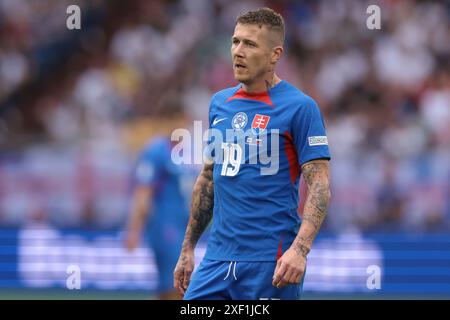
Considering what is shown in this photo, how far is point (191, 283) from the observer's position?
6.02 meters

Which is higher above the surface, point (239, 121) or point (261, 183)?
point (239, 121)

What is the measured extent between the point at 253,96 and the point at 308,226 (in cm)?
95

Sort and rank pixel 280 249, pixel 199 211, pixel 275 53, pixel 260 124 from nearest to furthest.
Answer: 1. pixel 280 249
2. pixel 260 124
3. pixel 275 53
4. pixel 199 211

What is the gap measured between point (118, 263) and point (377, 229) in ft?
12.6

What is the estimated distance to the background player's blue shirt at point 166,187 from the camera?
1009 centimetres

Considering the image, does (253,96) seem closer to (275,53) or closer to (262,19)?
(275,53)

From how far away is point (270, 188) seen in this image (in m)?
5.90

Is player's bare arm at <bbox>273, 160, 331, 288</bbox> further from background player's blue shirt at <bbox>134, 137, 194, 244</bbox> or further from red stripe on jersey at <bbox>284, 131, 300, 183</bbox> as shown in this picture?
background player's blue shirt at <bbox>134, 137, 194, 244</bbox>

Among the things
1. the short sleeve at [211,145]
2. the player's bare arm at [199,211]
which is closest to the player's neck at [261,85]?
the short sleeve at [211,145]

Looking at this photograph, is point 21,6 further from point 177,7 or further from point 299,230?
point 299,230

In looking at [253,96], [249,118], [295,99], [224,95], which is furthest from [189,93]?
[295,99]

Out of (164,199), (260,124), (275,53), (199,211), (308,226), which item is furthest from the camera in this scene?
(164,199)

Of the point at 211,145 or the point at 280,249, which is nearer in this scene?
the point at 280,249

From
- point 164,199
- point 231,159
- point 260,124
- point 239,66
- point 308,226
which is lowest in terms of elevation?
point 308,226
